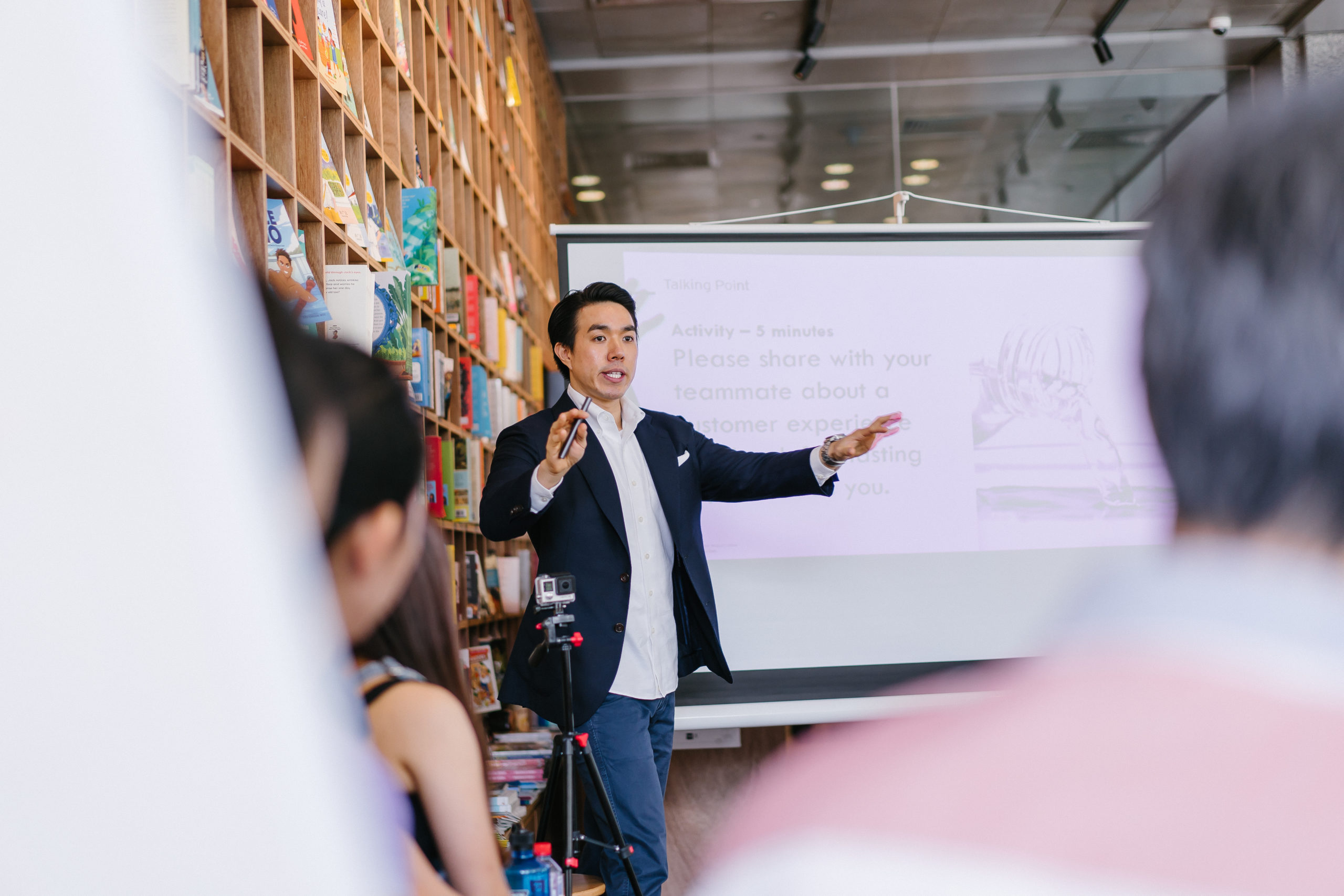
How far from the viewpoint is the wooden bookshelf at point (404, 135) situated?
1819 millimetres

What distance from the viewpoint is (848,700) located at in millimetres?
2891

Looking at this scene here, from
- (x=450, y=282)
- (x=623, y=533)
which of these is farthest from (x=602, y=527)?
(x=450, y=282)

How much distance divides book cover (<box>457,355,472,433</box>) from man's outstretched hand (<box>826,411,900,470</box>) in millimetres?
1512

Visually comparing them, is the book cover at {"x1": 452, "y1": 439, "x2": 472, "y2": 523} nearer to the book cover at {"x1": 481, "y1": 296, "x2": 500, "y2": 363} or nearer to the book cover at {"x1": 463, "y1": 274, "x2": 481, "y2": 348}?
the book cover at {"x1": 463, "y1": 274, "x2": 481, "y2": 348}

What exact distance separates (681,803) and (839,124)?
4.99 meters

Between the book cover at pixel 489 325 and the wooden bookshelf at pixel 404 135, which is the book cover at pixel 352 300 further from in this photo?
the book cover at pixel 489 325

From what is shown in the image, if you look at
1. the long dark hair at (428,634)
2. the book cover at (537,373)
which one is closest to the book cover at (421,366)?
the long dark hair at (428,634)

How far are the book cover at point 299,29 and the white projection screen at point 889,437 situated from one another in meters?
0.93

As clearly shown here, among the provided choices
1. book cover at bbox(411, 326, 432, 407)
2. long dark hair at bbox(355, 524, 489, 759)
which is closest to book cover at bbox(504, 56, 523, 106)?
book cover at bbox(411, 326, 432, 407)

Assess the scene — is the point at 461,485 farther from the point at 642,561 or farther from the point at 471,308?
the point at 642,561

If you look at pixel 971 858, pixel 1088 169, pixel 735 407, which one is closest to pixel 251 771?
pixel 971 858

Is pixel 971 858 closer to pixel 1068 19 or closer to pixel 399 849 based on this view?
pixel 399 849

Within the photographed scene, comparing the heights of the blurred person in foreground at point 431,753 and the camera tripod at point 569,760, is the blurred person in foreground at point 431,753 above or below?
above

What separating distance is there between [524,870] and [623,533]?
3.63 ft
